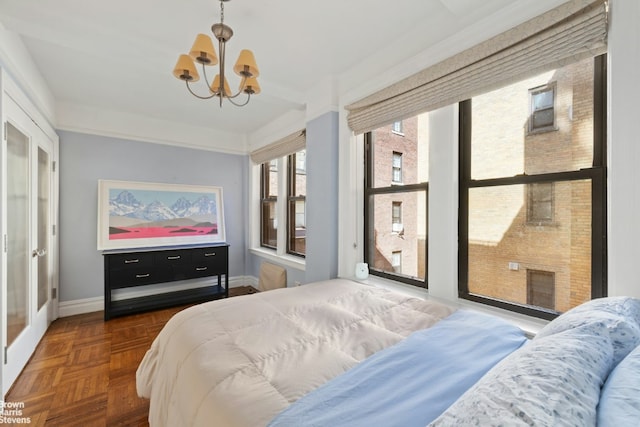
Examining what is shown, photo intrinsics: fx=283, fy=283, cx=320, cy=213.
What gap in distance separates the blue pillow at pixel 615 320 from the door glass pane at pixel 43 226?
3798 millimetres

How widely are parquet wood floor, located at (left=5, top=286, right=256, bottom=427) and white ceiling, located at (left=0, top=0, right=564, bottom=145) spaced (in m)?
2.38

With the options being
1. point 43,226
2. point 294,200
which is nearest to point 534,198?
point 294,200

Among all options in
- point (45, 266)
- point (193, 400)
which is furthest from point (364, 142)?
point (45, 266)

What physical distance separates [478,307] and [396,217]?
924 millimetres

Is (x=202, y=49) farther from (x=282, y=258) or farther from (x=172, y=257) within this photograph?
(x=172, y=257)

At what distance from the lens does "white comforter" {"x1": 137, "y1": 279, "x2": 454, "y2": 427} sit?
35.9 inches

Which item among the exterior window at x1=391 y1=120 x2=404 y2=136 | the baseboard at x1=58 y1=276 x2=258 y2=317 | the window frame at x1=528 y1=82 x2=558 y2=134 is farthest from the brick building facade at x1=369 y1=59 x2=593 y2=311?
the baseboard at x1=58 y1=276 x2=258 y2=317

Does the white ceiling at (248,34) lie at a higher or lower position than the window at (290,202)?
higher

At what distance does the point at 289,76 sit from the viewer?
2.61m

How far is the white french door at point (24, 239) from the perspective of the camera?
1.95 meters

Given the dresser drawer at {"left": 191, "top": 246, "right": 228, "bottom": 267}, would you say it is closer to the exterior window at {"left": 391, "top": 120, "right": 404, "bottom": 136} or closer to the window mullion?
the window mullion

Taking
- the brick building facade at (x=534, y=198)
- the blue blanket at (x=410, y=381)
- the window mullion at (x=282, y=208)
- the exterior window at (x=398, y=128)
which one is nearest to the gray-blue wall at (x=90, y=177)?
the window mullion at (x=282, y=208)

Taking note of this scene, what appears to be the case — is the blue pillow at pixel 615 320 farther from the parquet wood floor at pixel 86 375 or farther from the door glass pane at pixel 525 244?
the parquet wood floor at pixel 86 375

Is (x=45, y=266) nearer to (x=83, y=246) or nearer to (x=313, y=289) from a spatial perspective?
(x=83, y=246)
